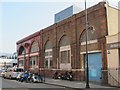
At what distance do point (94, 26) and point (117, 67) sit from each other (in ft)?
25.3

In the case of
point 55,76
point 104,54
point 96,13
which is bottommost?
point 55,76

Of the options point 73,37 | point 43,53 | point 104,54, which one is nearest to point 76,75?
point 73,37

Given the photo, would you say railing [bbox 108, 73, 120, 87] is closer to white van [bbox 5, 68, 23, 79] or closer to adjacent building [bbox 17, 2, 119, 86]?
adjacent building [bbox 17, 2, 119, 86]

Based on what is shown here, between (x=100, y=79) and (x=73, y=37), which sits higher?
(x=73, y=37)

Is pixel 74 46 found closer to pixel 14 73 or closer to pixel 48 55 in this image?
pixel 48 55

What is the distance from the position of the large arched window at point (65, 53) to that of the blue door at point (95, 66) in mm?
6423

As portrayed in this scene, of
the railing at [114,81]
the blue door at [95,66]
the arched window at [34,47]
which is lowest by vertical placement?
the railing at [114,81]

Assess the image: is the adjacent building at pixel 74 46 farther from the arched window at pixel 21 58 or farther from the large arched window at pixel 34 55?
the arched window at pixel 21 58

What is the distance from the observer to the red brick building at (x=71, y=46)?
32219 millimetres

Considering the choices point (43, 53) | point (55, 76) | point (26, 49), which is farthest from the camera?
point (26, 49)

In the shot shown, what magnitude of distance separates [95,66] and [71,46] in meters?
7.06

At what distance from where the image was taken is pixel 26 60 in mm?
63406

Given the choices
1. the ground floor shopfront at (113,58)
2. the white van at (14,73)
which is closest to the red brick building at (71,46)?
the ground floor shopfront at (113,58)

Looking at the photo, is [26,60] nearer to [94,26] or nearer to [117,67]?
[94,26]
